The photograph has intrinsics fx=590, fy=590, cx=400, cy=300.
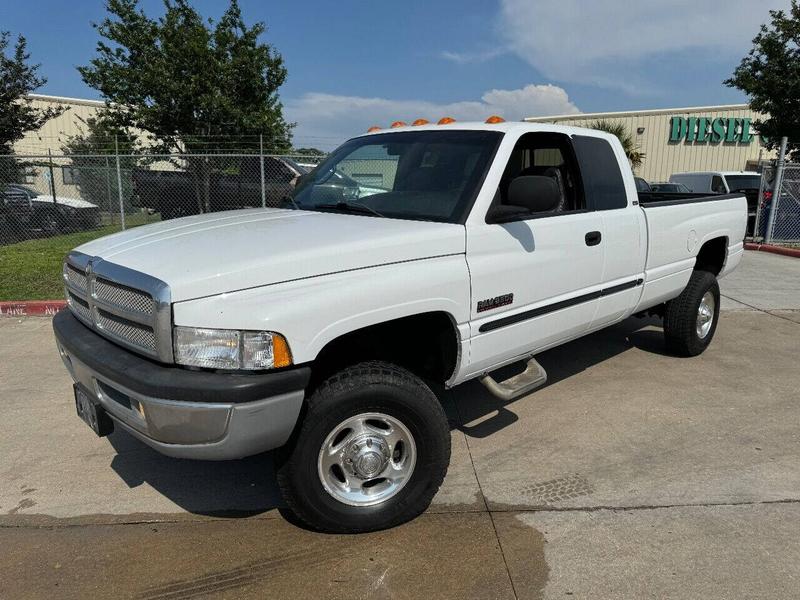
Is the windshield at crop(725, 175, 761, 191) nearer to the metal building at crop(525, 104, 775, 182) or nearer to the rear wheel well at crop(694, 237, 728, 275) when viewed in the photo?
the rear wheel well at crop(694, 237, 728, 275)

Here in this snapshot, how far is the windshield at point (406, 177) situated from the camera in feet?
10.6

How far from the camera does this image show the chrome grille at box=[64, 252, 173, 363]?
231 centimetres

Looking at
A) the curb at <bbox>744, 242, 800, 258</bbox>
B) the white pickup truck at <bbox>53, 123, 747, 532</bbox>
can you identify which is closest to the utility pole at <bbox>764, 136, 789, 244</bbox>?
the curb at <bbox>744, 242, 800, 258</bbox>

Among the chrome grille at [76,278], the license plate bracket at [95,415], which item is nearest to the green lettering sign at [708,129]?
the chrome grille at [76,278]

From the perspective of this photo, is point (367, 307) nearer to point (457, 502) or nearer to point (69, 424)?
point (457, 502)

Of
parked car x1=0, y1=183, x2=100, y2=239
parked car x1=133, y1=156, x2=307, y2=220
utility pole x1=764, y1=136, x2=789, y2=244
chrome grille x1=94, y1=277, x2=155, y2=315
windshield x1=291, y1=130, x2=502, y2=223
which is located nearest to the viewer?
chrome grille x1=94, y1=277, x2=155, y2=315

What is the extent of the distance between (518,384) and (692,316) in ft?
8.10

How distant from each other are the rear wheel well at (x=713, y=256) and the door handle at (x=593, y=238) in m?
2.18

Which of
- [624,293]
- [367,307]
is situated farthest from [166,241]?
[624,293]

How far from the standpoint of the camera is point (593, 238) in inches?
151

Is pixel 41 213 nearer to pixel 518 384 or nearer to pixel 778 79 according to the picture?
pixel 518 384

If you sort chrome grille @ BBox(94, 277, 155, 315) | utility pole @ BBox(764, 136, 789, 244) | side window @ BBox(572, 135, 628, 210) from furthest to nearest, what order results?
utility pole @ BBox(764, 136, 789, 244)
side window @ BBox(572, 135, 628, 210)
chrome grille @ BBox(94, 277, 155, 315)

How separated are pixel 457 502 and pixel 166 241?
2.00 meters

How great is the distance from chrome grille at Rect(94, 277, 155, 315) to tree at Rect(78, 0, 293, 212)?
44.8ft
